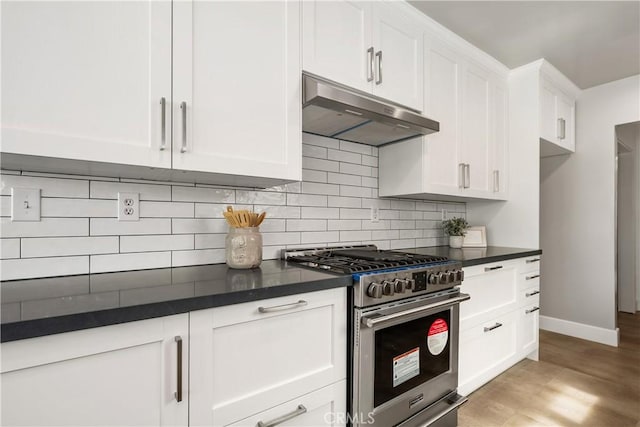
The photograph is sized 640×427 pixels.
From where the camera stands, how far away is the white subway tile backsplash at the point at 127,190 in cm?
141

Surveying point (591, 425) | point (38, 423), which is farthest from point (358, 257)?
point (591, 425)

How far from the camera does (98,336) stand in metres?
0.90

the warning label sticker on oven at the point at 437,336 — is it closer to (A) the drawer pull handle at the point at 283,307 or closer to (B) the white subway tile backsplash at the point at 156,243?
(A) the drawer pull handle at the point at 283,307

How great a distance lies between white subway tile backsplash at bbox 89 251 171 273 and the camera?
4.60 feet

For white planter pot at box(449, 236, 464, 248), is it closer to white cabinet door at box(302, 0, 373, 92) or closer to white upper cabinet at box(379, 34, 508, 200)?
white upper cabinet at box(379, 34, 508, 200)

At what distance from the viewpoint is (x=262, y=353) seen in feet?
3.96

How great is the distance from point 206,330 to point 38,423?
1.44 ft

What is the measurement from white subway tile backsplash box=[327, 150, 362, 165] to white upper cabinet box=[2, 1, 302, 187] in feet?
2.05

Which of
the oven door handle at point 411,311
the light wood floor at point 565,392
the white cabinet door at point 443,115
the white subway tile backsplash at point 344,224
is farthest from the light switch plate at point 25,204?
the light wood floor at point 565,392

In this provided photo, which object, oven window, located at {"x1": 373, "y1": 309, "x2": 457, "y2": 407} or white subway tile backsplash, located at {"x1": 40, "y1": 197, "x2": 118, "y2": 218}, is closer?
white subway tile backsplash, located at {"x1": 40, "y1": 197, "x2": 118, "y2": 218}

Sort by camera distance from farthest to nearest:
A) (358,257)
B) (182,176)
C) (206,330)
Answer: (358,257) < (182,176) < (206,330)

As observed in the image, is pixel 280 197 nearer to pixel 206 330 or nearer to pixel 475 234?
pixel 206 330

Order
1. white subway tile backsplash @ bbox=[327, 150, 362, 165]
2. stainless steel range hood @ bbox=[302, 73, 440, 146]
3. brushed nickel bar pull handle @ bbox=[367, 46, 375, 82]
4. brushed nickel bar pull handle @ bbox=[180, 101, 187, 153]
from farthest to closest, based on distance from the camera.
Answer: white subway tile backsplash @ bbox=[327, 150, 362, 165], brushed nickel bar pull handle @ bbox=[367, 46, 375, 82], stainless steel range hood @ bbox=[302, 73, 440, 146], brushed nickel bar pull handle @ bbox=[180, 101, 187, 153]

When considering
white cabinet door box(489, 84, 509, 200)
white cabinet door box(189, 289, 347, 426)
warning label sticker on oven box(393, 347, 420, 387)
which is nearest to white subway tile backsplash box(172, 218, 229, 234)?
white cabinet door box(189, 289, 347, 426)
